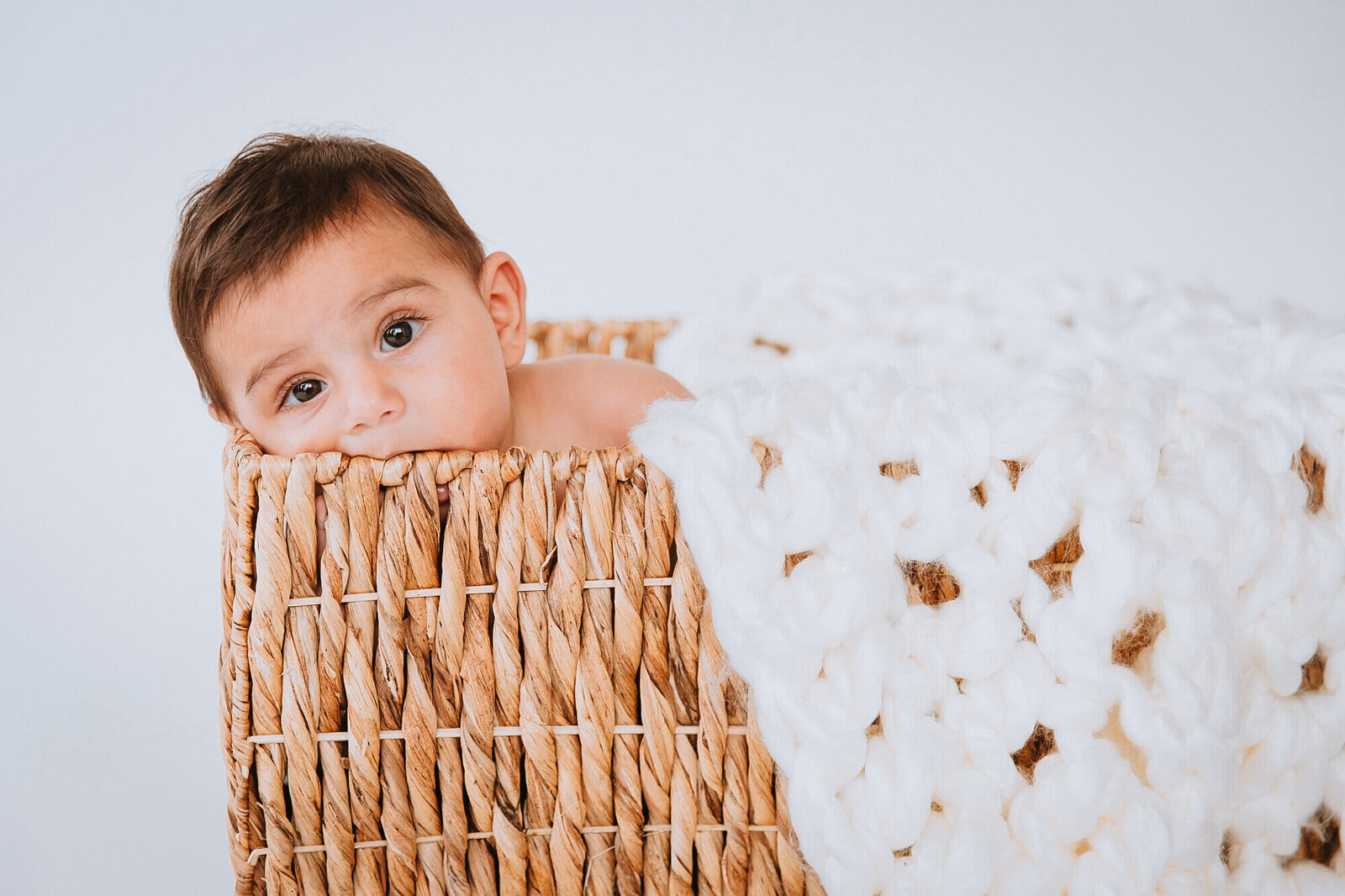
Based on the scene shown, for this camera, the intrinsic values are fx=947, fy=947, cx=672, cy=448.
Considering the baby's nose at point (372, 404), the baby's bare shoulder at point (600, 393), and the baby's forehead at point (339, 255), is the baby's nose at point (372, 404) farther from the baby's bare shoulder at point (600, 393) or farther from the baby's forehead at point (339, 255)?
the baby's bare shoulder at point (600, 393)

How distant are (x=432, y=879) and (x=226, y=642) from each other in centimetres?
18

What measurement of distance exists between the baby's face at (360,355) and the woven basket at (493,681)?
6.2 inches

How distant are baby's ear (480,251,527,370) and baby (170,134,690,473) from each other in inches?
2.2

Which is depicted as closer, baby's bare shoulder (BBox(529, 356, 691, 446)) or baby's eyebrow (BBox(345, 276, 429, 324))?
baby's eyebrow (BBox(345, 276, 429, 324))

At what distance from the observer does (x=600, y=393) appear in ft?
2.99

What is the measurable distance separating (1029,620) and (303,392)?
1.77 feet

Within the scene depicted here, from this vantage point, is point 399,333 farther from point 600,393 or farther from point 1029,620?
point 1029,620

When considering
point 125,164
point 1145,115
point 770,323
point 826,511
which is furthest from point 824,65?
point 826,511

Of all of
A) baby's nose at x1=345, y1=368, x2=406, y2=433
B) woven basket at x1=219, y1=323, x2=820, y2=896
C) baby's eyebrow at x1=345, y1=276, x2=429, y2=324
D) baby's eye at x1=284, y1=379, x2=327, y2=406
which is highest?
baby's eyebrow at x1=345, y1=276, x2=429, y2=324

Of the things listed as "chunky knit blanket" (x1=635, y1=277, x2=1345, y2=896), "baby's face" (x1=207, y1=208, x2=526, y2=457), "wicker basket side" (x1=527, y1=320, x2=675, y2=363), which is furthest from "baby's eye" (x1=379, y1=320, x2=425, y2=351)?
"wicker basket side" (x1=527, y1=320, x2=675, y2=363)

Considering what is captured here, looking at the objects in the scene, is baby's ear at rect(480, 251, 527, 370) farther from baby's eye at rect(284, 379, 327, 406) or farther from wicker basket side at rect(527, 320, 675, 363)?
wicker basket side at rect(527, 320, 675, 363)

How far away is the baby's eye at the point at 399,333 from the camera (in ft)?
2.39

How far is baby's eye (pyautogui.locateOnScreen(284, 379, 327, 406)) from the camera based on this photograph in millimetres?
722

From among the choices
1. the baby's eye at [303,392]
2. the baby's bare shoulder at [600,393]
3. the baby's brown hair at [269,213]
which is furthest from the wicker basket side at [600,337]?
the baby's eye at [303,392]
